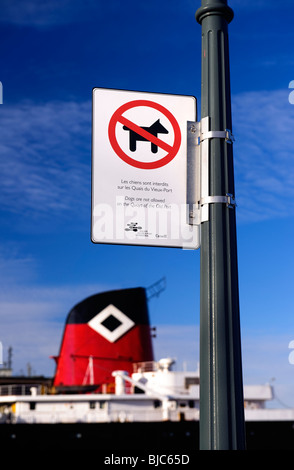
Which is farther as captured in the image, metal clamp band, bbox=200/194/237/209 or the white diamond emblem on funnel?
the white diamond emblem on funnel

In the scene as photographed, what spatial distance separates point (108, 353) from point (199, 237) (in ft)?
88.1

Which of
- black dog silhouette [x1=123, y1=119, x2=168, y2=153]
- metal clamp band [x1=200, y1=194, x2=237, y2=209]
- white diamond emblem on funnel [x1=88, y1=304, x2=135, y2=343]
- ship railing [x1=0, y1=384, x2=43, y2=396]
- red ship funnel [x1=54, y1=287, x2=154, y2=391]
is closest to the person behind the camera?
metal clamp band [x1=200, y1=194, x2=237, y2=209]

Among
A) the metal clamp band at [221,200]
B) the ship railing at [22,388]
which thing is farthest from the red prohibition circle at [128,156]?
the ship railing at [22,388]

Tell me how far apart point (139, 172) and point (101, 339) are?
87.7 ft

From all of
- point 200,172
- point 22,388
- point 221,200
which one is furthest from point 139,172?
point 22,388

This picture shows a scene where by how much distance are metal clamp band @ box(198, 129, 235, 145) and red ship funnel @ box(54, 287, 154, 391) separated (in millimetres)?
26304

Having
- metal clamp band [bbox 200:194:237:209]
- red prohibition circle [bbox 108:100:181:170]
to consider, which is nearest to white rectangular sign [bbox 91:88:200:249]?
red prohibition circle [bbox 108:100:181:170]

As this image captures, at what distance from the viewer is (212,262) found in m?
3.44

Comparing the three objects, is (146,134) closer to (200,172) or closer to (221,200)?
(200,172)

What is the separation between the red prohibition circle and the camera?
360cm

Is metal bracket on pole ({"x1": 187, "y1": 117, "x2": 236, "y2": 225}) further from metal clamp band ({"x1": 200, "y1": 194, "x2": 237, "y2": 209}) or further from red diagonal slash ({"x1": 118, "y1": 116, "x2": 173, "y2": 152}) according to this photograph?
red diagonal slash ({"x1": 118, "y1": 116, "x2": 173, "y2": 152})
